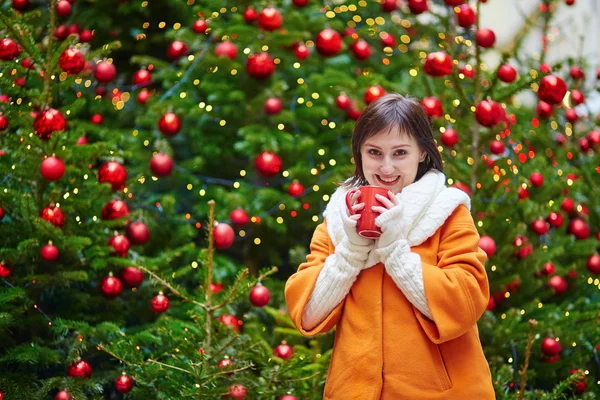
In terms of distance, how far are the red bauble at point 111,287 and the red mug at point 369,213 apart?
1196 millimetres

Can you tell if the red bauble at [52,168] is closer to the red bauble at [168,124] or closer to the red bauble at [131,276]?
the red bauble at [131,276]

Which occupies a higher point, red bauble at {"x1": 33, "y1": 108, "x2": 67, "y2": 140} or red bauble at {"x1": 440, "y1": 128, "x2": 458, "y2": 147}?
red bauble at {"x1": 33, "y1": 108, "x2": 67, "y2": 140}

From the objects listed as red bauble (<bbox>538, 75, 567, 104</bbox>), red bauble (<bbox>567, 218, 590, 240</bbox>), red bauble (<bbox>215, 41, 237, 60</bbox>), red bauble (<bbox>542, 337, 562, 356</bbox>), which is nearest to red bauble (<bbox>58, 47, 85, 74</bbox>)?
red bauble (<bbox>215, 41, 237, 60</bbox>)

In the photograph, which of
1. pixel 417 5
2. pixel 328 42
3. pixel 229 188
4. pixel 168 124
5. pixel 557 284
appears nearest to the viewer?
pixel 557 284

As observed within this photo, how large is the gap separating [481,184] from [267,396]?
1252mm

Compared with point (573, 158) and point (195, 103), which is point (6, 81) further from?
point (573, 158)

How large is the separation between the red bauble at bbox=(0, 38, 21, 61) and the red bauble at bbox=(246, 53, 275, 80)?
1116 millimetres

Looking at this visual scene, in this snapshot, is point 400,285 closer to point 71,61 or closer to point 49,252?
point 49,252

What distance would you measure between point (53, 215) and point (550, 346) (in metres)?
1.89

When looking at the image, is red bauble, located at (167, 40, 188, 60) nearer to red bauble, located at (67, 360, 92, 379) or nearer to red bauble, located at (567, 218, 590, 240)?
red bauble, located at (67, 360, 92, 379)

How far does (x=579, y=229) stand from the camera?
3209 millimetres

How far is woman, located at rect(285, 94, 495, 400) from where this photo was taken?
5.40 ft

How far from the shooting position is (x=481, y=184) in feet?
9.28

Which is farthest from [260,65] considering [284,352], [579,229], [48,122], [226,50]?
[579,229]
